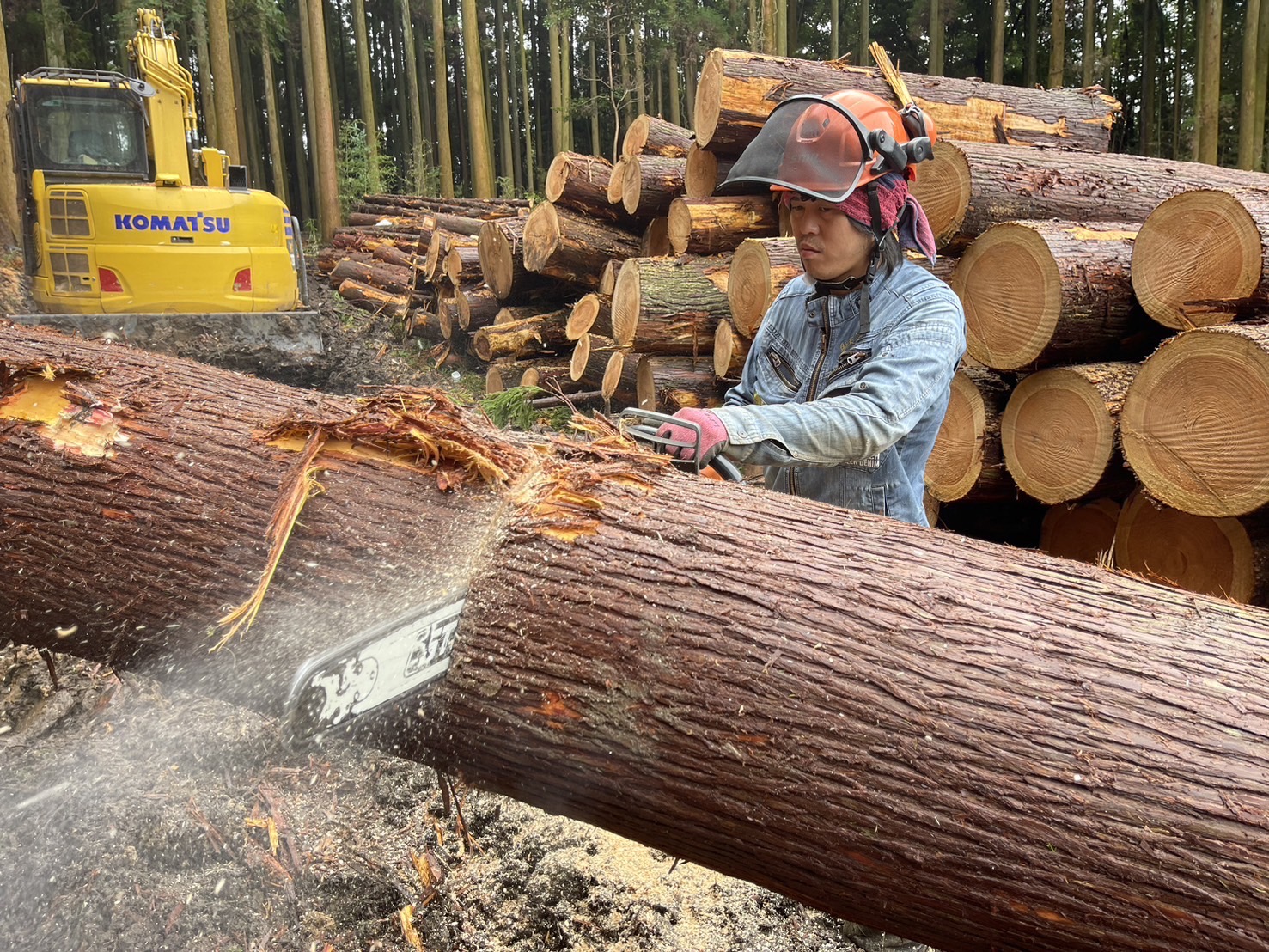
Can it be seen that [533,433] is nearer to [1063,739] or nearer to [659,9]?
[1063,739]

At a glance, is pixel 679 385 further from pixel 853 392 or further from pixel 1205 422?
pixel 853 392

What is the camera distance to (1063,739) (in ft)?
4.26

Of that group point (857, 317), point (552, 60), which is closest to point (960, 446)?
point (857, 317)

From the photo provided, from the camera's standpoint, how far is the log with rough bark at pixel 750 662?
1.27m

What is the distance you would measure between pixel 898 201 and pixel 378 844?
222cm

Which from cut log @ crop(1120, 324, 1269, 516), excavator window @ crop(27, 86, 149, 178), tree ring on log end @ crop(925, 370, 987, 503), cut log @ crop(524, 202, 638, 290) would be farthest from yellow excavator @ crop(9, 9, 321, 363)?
cut log @ crop(1120, 324, 1269, 516)

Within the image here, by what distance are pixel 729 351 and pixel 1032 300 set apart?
5.53 feet

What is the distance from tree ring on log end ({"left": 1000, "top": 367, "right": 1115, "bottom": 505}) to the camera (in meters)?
3.30

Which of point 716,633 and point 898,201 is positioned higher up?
point 898,201

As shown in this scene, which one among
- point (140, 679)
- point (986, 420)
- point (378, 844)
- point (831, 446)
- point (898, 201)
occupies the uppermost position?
point (898, 201)

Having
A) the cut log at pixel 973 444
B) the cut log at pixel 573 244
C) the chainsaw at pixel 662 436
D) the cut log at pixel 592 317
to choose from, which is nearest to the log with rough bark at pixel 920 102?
the cut log at pixel 592 317

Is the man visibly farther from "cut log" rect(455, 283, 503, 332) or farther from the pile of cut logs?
"cut log" rect(455, 283, 503, 332)

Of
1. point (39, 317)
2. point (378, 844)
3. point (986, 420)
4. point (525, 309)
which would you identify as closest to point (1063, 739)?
point (378, 844)

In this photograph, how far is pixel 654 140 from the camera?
244 inches
